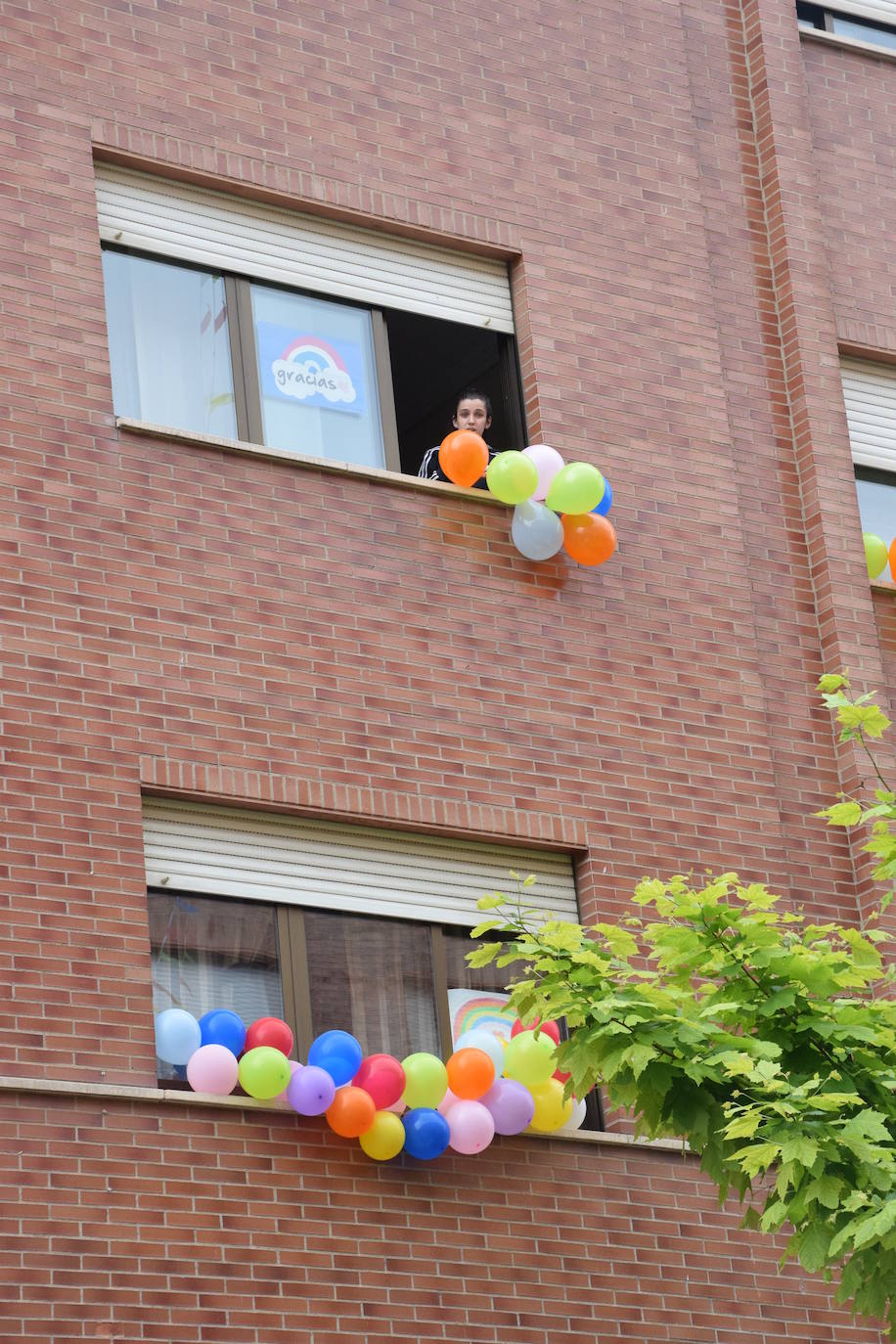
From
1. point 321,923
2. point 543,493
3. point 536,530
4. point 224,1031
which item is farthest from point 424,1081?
point 543,493

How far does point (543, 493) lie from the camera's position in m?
12.8

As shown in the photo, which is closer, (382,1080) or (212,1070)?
(212,1070)

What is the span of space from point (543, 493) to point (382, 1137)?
388 centimetres

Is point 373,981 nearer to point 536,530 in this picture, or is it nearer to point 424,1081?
point 424,1081

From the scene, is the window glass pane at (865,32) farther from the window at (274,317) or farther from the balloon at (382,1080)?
the balloon at (382,1080)

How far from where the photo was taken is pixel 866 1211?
798cm

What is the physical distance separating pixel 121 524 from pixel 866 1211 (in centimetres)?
539

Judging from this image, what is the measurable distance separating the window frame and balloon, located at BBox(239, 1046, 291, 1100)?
3.37m

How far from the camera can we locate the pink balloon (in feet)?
36.3

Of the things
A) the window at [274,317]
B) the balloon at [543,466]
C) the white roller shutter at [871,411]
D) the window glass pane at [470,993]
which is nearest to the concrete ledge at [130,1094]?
the window glass pane at [470,993]

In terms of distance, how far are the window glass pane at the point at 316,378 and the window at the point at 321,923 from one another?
90.9 inches

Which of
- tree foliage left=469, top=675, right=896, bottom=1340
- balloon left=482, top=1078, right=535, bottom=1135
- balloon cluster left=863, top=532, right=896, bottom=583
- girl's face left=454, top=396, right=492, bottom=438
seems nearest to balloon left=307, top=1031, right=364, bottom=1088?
balloon left=482, top=1078, right=535, bottom=1135

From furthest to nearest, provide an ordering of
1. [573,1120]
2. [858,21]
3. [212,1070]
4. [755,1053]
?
[858,21], [573,1120], [212,1070], [755,1053]

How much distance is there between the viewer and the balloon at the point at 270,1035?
10656 millimetres
